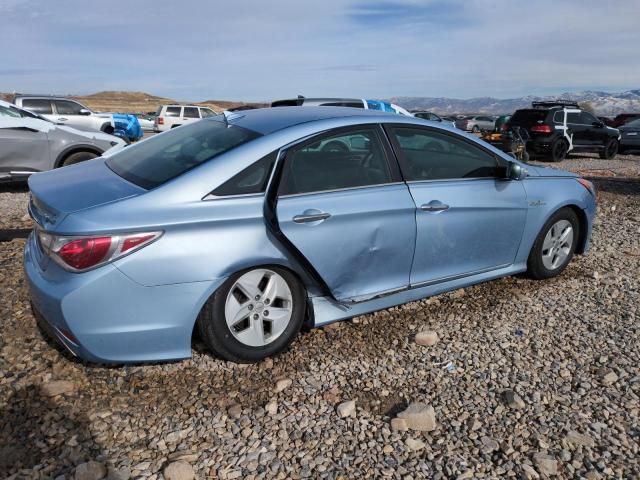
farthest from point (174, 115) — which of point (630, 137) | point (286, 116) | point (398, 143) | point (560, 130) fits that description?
point (398, 143)

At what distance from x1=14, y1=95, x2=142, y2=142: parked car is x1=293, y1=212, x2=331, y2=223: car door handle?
50.4 feet

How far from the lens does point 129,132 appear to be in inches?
768

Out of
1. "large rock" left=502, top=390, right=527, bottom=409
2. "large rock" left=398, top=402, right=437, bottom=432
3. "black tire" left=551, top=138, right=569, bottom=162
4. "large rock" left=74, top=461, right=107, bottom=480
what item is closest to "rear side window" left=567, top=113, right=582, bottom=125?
"black tire" left=551, top=138, right=569, bottom=162

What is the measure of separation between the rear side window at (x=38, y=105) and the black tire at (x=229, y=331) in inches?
658

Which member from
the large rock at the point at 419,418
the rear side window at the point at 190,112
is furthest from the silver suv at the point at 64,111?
the large rock at the point at 419,418

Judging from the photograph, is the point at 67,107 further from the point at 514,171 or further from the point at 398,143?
the point at 514,171

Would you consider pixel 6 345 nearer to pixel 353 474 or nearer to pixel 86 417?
pixel 86 417

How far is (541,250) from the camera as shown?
176 inches

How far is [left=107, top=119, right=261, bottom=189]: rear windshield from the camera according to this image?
3.08 m

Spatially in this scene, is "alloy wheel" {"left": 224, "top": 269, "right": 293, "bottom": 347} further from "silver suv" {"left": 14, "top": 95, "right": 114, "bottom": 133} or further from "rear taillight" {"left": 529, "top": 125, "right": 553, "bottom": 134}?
"silver suv" {"left": 14, "top": 95, "right": 114, "bottom": 133}

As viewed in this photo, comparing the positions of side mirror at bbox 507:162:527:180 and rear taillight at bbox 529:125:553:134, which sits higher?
rear taillight at bbox 529:125:553:134

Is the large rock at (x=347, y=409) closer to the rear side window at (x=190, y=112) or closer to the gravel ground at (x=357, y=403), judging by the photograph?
the gravel ground at (x=357, y=403)

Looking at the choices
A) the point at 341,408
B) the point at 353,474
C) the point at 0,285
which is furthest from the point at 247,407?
the point at 0,285

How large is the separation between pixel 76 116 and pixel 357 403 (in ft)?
59.5
